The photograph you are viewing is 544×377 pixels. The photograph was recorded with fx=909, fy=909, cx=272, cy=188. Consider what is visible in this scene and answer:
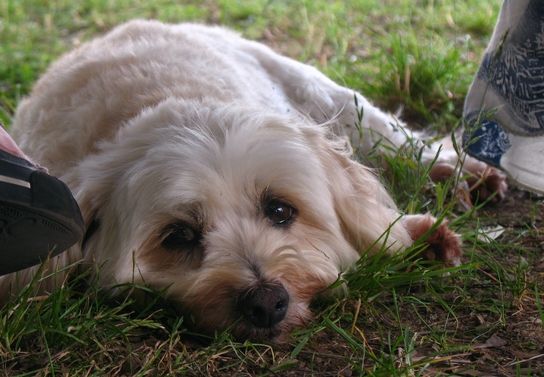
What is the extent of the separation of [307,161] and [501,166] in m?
1.15

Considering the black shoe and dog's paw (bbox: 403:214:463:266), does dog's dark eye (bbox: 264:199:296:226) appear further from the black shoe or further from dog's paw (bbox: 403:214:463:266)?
the black shoe

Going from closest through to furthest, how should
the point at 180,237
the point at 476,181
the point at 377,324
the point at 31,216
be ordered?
the point at 31,216 → the point at 377,324 → the point at 180,237 → the point at 476,181

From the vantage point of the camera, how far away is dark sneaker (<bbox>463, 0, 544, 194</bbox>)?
4.07 m

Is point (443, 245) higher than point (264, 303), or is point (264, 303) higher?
point (264, 303)

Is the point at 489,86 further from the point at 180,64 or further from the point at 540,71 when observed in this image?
the point at 180,64

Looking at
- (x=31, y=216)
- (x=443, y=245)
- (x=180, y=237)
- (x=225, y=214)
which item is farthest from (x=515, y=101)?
(x=31, y=216)

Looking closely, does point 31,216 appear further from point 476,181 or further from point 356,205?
point 476,181

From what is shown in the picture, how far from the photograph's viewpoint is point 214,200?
130 inches

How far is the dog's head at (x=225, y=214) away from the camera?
308cm

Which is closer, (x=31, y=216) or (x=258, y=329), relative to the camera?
(x=31, y=216)

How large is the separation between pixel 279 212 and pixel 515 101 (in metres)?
1.40

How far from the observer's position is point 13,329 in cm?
297

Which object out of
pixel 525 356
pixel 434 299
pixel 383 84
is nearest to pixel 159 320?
pixel 434 299

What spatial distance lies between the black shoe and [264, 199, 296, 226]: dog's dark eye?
0.79m
